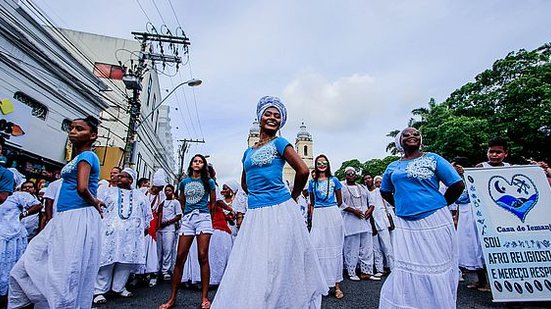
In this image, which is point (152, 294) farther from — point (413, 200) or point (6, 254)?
point (413, 200)

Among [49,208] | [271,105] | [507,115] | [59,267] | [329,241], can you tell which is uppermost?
[507,115]

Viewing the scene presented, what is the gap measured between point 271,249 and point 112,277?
3.73 m

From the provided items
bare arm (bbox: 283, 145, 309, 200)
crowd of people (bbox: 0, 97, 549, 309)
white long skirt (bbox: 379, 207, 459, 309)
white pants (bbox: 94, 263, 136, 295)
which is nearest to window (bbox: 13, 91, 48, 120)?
crowd of people (bbox: 0, 97, 549, 309)

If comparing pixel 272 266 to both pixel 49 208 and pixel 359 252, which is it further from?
pixel 359 252

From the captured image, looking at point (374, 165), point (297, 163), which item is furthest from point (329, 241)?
point (374, 165)

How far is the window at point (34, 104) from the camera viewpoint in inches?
391

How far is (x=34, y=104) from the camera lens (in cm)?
1072

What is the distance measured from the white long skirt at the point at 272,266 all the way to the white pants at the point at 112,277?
3.17 metres

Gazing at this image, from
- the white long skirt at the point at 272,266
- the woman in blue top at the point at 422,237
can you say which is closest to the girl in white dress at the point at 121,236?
the white long skirt at the point at 272,266

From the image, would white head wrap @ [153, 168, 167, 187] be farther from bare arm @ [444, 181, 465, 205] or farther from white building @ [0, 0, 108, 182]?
bare arm @ [444, 181, 465, 205]

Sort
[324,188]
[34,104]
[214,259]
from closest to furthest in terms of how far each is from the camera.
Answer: [324,188], [214,259], [34,104]

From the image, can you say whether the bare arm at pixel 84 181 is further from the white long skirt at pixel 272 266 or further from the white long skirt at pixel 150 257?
the white long skirt at pixel 150 257

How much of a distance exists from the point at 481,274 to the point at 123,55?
24517mm

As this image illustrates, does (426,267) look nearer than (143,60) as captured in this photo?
Yes
